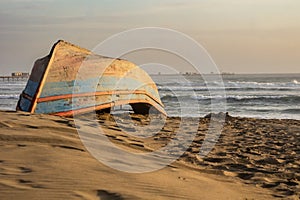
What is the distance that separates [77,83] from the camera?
26.0ft

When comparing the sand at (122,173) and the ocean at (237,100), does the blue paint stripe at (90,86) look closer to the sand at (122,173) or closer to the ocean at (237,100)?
the sand at (122,173)

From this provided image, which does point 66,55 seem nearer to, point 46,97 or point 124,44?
point 46,97

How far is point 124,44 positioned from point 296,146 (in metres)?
3.47

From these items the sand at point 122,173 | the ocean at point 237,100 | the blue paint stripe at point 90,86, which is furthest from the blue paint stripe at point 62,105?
the ocean at point 237,100

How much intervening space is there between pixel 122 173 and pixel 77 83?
4845mm

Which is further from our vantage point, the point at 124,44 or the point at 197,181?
the point at 124,44

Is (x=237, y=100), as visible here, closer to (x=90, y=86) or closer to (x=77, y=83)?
(x=90, y=86)

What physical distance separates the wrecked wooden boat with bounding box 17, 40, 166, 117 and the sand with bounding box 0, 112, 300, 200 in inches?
72.6

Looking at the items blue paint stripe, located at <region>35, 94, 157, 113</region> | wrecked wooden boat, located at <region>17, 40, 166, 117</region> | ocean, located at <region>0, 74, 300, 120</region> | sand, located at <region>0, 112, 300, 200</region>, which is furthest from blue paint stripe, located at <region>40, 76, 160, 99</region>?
ocean, located at <region>0, 74, 300, 120</region>

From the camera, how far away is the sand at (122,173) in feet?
8.98

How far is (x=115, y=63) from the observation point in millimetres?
8758

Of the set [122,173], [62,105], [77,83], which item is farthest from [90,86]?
[122,173]

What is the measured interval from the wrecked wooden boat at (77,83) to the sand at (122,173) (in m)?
1.84

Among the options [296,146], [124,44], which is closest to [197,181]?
[124,44]
